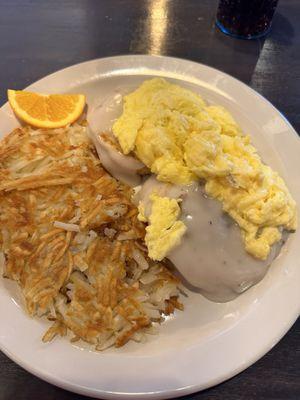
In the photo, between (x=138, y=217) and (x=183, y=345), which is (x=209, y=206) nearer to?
(x=138, y=217)

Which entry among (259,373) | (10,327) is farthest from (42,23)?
(259,373)

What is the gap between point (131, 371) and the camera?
1584 mm

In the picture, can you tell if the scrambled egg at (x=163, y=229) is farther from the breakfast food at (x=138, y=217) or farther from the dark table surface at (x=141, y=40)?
the dark table surface at (x=141, y=40)

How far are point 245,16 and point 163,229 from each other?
2152 mm

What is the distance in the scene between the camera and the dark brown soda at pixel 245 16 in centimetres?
282

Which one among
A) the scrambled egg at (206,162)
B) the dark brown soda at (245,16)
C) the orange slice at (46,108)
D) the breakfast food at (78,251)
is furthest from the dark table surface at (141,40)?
the breakfast food at (78,251)

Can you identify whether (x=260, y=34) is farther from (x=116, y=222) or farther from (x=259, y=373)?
(x=259, y=373)

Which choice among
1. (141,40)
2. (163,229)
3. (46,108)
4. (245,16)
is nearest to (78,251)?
(163,229)

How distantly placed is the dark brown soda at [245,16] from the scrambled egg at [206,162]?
133 cm

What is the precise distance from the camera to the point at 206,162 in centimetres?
174

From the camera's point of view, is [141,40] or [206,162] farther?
[141,40]

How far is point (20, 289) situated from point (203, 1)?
2.95m

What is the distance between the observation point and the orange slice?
215 cm

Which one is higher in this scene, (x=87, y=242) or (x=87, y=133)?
(x=87, y=133)
